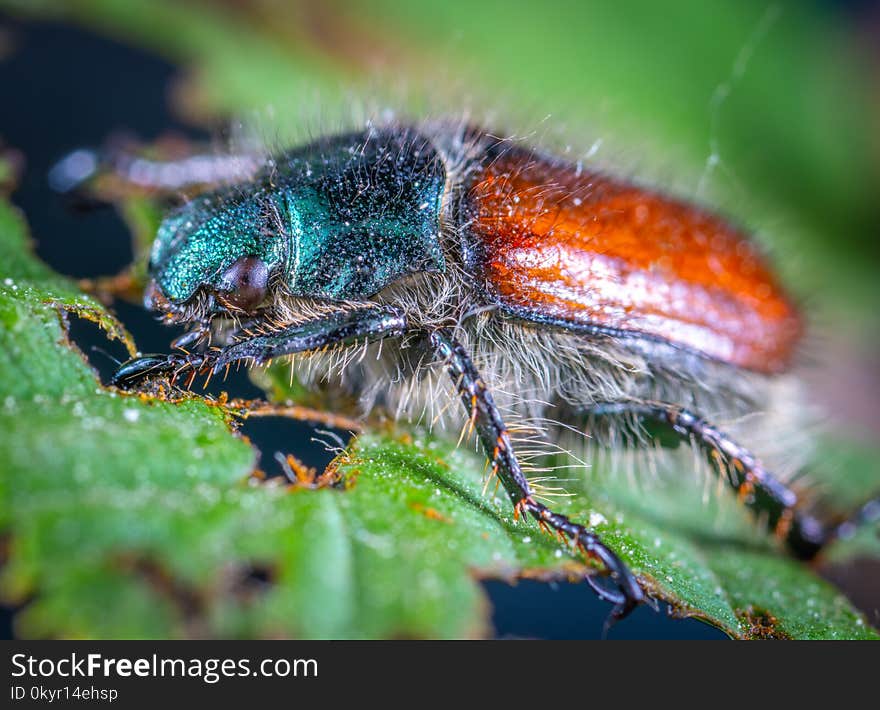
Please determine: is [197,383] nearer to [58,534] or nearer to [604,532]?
[58,534]

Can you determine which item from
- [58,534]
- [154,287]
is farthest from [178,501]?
[154,287]

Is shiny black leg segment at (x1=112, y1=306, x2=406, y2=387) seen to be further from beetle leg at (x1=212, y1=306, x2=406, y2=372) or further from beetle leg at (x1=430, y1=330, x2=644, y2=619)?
beetle leg at (x1=430, y1=330, x2=644, y2=619)

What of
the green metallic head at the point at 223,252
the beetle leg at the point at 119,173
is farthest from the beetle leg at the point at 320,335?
the beetle leg at the point at 119,173

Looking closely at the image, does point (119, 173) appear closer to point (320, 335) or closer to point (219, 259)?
point (219, 259)

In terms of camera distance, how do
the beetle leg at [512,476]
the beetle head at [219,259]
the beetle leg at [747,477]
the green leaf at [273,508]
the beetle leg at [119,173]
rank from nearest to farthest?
the green leaf at [273,508] < the beetle leg at [512,476] < the beetle head at [219,259] < the beetle leg at [747,477] < the beetle leg at [119,173]

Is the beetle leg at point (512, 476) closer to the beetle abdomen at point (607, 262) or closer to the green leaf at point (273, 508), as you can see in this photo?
the green leaf at point (273, 508)

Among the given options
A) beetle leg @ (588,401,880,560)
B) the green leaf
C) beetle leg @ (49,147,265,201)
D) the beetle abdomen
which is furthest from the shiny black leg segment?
beetle leg @ (49,147,265,201)

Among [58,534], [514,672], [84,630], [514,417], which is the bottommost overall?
[514,672]

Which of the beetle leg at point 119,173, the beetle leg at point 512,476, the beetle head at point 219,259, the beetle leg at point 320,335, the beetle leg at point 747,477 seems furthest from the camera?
the beetle leg at point 119,173
